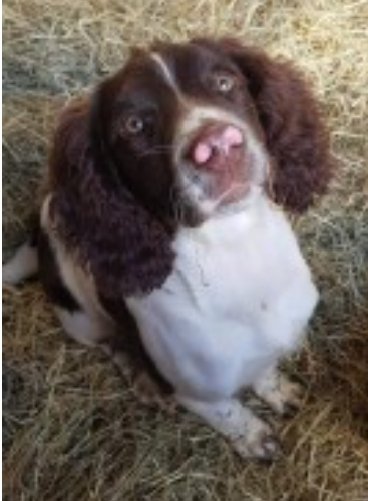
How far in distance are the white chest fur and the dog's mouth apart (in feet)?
0.67

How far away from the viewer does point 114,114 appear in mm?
2238

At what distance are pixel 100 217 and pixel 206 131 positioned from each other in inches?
17.3

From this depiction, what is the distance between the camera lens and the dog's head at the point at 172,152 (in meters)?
2.09

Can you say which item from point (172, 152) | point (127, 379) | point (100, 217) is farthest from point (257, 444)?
point (172, 152)

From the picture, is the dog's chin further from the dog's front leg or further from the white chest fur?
the dog's front leg

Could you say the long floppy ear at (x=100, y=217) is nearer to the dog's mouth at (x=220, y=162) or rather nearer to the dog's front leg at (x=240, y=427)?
the dog's mouth at (x=220, y=162)

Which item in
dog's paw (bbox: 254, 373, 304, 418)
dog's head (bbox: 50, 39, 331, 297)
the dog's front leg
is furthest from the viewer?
dog's paw (bbox: 254, 373, 304, 418)

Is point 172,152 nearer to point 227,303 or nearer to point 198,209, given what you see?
point 198,209

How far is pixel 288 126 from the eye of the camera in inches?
95.0

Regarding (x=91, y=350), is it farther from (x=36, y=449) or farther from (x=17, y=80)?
(x=17, y=80)

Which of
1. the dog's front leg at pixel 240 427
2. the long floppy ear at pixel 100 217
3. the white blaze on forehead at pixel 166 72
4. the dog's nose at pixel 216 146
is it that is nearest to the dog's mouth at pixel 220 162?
the dog's nose at pixel 216 146

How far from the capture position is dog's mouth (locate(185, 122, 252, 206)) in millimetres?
1990

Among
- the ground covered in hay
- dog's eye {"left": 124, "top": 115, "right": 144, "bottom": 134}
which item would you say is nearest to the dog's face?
dog's eye {"left": 124, "top": 115, "right": 144, "bottom": 134}

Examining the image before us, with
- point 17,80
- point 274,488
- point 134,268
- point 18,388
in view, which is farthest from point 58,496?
point 17,80
